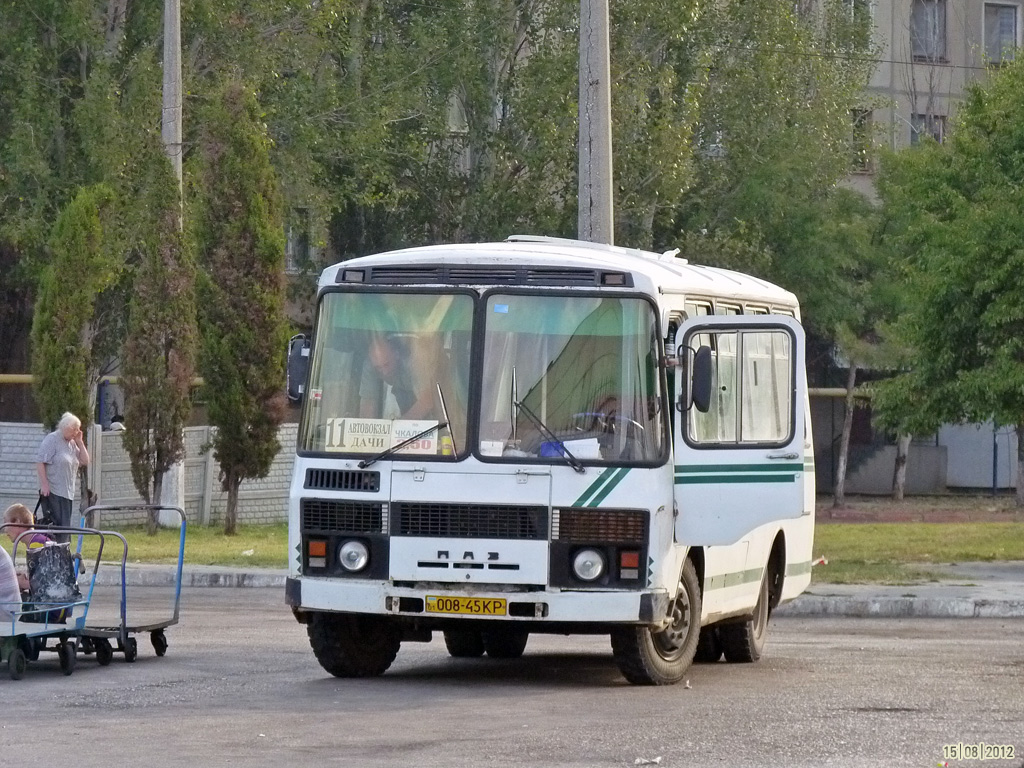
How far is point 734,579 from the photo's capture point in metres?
12.4

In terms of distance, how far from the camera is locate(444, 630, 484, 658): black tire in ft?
43.2

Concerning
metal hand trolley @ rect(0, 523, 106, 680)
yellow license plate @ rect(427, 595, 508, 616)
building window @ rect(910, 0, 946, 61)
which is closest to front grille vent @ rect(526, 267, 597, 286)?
yellow license plate @ rect(427, 595, 508, 616)

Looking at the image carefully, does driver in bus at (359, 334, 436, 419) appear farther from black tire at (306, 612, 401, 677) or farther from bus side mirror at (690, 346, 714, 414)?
bus side mirror at (690, 346, 714, 414)

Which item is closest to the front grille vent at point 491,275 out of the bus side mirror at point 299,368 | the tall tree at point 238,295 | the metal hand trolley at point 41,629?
the bus side mirror at point 299,368

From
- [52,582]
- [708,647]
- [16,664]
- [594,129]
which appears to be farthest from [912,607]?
[16,664]

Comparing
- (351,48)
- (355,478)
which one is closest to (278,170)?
(351,48)

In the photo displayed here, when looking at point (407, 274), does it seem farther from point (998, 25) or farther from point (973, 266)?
point (998, 25)

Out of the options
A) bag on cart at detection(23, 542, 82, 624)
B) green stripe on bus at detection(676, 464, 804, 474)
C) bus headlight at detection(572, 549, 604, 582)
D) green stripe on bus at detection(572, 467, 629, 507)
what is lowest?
bag on cart at detection(23, 542, 82, 624)

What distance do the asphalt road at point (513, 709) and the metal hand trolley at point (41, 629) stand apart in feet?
0.43

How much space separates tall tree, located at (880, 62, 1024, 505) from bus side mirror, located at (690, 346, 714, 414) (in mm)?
11681

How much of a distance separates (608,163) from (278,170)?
15.6m

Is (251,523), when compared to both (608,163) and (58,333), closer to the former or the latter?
(58,333)

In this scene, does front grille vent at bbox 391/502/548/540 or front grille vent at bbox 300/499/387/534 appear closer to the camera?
front grille vent at bbox 391/502/548/540
